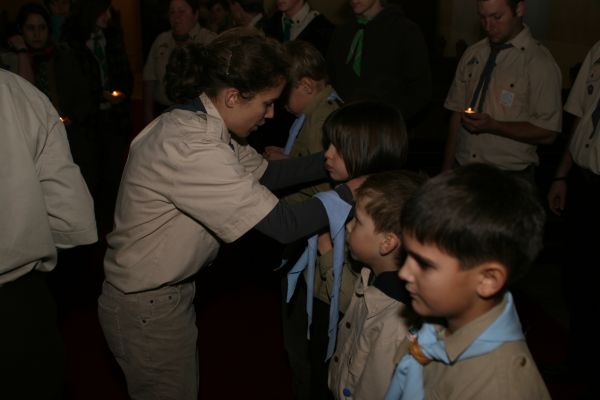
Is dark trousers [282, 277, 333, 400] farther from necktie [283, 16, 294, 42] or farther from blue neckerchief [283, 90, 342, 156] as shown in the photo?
necktie [283, 16, 294, 42]

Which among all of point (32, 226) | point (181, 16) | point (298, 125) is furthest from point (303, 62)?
point (181, 16)

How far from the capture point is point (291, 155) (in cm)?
258

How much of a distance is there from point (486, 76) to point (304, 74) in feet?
3.83

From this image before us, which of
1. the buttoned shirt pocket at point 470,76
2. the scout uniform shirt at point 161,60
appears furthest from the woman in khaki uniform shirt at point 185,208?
the scout uniform shirt at point 161,60

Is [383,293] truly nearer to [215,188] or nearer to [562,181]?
[215,188]

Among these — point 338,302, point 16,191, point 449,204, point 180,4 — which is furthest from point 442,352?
point 180,4

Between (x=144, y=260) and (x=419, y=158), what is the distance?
352 cm

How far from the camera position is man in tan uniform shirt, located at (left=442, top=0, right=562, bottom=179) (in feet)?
9.69

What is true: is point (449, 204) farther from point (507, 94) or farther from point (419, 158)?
point (419, 158)

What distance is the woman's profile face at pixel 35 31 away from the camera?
3977 millimetres

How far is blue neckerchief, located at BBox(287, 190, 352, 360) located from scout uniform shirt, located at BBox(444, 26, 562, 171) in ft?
4.54

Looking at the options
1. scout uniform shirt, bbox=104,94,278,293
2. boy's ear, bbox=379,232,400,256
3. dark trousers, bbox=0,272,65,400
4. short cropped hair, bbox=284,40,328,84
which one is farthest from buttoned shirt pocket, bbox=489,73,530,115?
dark trousers, bbox=0,272,65,400

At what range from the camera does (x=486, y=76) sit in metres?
3.10

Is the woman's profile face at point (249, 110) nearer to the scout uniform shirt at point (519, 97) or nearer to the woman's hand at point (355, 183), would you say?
the woman's hand at point (355, 183)
